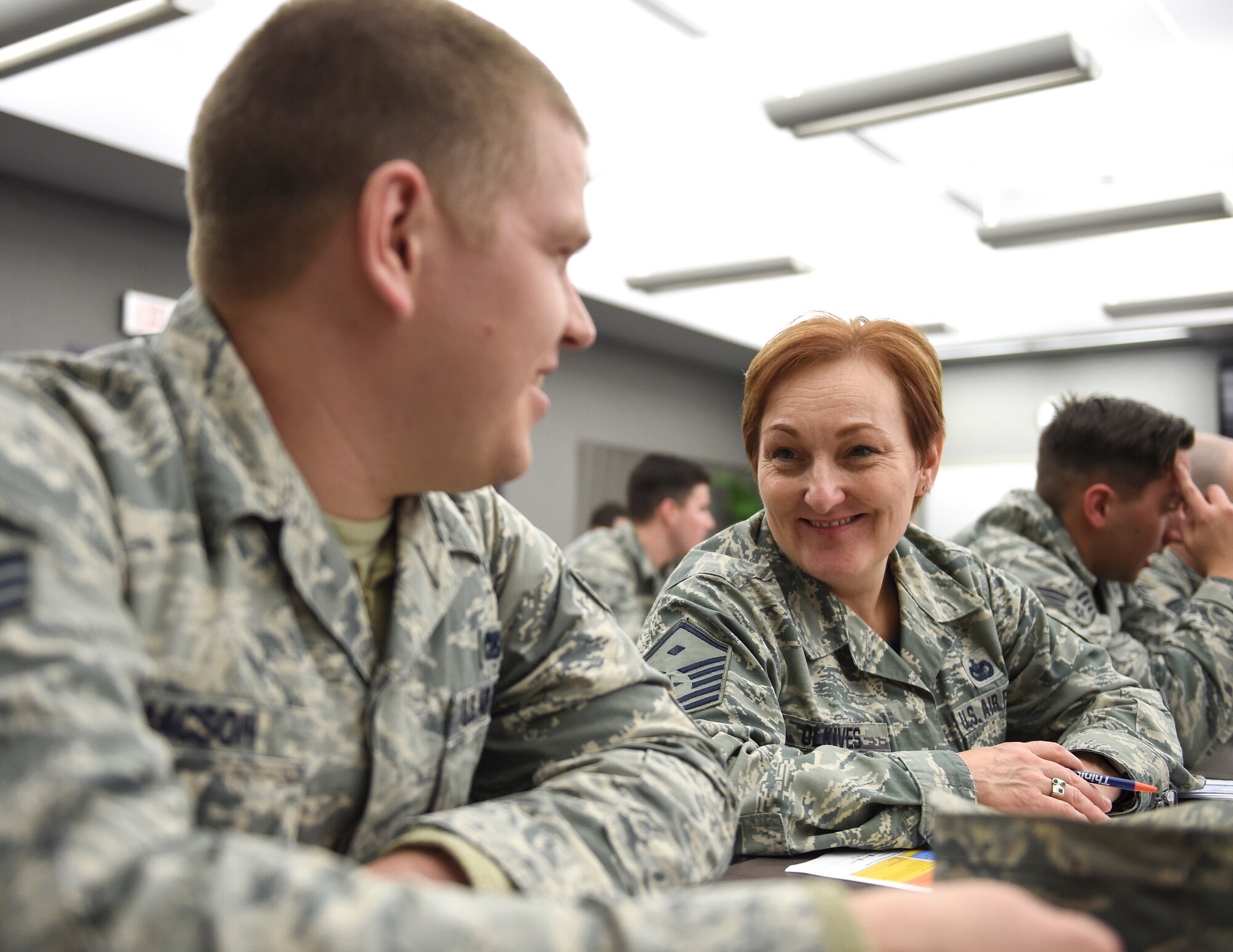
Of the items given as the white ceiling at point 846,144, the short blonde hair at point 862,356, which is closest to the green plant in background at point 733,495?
the white ceiling at point 846,144

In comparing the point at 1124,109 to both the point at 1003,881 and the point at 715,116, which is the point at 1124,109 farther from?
the point at 1003,881

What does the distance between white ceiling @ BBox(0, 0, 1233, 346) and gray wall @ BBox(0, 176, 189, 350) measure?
2.91 ft

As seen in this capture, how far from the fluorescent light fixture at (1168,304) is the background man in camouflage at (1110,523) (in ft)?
17.4

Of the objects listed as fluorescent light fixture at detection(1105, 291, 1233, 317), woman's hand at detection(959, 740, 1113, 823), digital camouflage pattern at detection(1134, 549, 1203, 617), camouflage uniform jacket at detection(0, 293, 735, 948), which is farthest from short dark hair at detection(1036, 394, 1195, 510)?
fluorescent light fixture at detection(1105, 291, 1233, 317)

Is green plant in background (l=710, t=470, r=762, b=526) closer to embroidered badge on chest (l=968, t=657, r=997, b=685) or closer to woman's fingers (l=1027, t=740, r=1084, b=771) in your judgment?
embroidered badge on chest (l=968, t=657, r=997, b=685)

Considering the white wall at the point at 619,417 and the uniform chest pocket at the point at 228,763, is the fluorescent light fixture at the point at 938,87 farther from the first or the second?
the white wall at the point at 619,417

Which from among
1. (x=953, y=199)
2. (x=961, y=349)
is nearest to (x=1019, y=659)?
(x=953, y=199)

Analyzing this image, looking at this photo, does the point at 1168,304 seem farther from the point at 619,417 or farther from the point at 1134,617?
the point at 1134,617

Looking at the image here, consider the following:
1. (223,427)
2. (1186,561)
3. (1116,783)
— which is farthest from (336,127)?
(1186,561)

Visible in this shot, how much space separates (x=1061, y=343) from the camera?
367 inches

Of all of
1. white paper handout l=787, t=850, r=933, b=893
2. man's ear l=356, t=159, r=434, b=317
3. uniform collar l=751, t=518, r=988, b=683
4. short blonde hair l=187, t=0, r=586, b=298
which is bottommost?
white paper handout l=787, t=850, r=933, b=893

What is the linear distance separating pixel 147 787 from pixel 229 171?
1.70 ft

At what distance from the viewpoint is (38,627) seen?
557 mm

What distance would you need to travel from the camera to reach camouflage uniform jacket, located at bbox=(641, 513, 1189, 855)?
133cm
